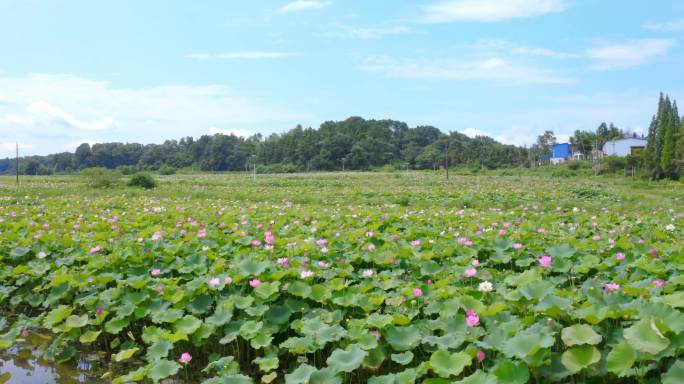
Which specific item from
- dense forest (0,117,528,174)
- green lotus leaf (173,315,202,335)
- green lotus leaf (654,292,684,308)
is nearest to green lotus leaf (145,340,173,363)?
green lotus leaf (173,315,202,335)

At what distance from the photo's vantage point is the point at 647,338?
96.0 inches

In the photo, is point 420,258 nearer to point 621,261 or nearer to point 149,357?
point 621,261

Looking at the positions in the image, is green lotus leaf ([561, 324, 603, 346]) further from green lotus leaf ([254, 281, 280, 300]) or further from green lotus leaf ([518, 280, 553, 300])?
green lotus leaf ([254, 281, 280, 300])

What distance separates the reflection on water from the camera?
3.72m

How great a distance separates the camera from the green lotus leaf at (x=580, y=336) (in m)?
2.59

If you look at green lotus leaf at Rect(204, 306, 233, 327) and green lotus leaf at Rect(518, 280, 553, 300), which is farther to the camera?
green lotus leaf at Rect(204, 306, 233, 327)

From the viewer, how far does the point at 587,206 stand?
529 inches

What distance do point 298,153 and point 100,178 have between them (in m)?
56.6

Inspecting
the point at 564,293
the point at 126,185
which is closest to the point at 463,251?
the point at 564,293

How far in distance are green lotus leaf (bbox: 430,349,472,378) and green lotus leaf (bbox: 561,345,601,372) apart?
1.54 ft

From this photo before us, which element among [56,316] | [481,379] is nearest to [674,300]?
[481,379]

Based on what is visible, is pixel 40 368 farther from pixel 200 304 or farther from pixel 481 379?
pixel 481 379

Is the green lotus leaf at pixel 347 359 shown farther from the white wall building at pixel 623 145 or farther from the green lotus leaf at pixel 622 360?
the white wall building at pixel 623 145

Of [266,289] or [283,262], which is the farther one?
[283,262]
